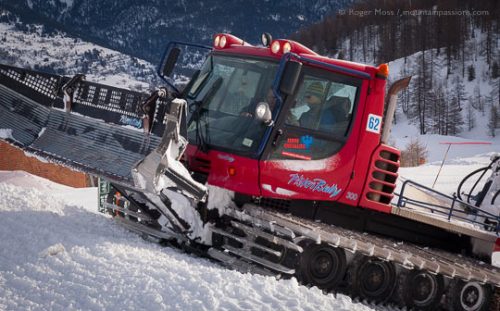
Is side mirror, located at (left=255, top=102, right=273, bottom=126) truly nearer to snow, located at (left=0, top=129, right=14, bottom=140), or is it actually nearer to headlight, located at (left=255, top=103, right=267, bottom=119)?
headlight, located at (left=255, top=103, right=267, bottom=119)

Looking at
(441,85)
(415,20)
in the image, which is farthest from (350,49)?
(441,85)

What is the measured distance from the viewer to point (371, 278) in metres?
7.36

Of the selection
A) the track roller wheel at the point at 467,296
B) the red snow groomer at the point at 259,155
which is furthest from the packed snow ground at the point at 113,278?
the track roller wheel at the point at 467,296

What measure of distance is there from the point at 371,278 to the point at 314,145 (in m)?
2.01

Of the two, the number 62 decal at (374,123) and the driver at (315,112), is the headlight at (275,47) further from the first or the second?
the number 62 decal at (374,123)

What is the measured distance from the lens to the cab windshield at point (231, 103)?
6.53 meters

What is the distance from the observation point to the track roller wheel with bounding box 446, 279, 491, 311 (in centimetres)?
791

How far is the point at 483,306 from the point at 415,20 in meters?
109

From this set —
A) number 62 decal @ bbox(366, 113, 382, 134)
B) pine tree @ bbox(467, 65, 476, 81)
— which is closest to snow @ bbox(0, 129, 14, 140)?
number 62 decal @ bbox(366, 113, 382, 134)

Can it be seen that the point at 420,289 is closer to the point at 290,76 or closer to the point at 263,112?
the point at 263,112

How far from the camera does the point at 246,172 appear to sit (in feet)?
20.9

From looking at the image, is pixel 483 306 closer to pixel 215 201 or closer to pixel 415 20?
pixel 215 201

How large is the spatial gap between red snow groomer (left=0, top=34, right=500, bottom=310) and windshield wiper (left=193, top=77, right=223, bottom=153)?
0.02m

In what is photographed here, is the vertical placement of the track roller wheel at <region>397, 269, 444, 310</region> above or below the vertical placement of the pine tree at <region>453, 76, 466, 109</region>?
below
